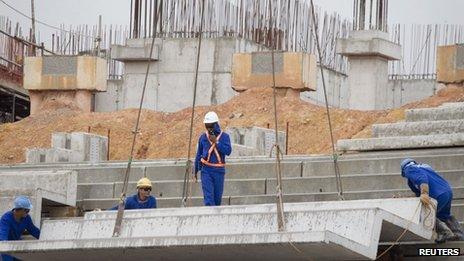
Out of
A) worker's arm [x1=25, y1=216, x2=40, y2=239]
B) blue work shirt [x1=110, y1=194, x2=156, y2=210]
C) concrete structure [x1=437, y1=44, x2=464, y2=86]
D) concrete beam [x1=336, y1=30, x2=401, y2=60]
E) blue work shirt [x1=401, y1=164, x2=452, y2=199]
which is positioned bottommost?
worker's arm [x1=25, y1=216, x2=40, y2=239]

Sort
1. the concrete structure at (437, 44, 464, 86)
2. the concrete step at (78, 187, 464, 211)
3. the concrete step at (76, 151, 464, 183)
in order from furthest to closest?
the concrete structure at (437, 44, 464, 86) → the concrete step at (76, 151, 464, 183) → the concrete step at (78, 187, 464, 211)

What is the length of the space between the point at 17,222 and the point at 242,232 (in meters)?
2.85

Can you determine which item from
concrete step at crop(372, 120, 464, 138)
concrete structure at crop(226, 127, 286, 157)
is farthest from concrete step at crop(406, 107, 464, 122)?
concrete structure at crop(226, 127, 286, 157)

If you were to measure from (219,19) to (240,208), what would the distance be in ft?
55.5

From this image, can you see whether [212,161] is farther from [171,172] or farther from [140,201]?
[171,172]

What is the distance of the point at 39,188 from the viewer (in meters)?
20.1

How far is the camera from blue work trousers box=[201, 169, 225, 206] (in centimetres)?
1906

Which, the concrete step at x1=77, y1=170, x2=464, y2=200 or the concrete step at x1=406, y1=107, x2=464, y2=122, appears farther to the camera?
the concrete step at x1=406, y1=107, x2=464, y2=122

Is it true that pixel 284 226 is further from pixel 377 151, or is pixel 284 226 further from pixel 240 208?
pixel 377 151

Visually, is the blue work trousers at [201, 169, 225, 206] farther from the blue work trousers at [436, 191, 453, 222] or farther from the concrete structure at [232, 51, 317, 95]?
the concrete structure at [232, 51, 317, 95]

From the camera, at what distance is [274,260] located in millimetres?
17812

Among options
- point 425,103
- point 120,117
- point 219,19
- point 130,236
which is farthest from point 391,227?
point 219,19

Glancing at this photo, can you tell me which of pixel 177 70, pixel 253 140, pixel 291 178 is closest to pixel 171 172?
pixel 291 178

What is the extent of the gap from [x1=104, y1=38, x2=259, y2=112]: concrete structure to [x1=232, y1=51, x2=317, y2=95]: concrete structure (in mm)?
2900
